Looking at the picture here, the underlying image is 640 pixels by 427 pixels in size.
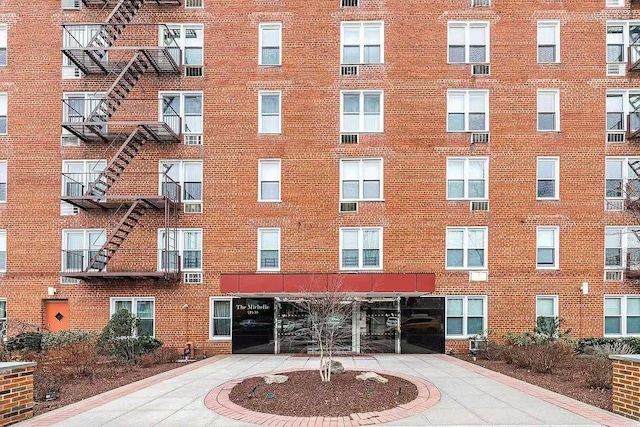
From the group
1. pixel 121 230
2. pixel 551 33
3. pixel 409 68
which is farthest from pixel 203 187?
pixel 551 33

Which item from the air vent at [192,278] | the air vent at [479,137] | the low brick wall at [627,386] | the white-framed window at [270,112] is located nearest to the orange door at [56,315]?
the air vent at [192,278]

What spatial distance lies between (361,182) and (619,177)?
10.3 metres

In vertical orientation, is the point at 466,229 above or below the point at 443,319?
above

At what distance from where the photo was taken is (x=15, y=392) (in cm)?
789

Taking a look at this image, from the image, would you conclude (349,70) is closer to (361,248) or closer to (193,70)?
A: (193,70)

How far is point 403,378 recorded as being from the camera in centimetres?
1110

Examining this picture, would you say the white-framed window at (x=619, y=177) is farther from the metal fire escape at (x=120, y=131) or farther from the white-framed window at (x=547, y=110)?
the metal fire escape at (x=120, y=131)

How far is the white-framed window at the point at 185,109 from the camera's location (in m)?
17.9

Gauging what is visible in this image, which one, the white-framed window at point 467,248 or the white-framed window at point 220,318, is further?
the white-framed window at point 467,248

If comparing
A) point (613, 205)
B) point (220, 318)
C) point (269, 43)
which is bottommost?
point (220, 318)

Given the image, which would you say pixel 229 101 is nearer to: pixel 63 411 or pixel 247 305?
pixel 247 305

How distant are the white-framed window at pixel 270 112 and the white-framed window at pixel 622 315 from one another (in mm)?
14689

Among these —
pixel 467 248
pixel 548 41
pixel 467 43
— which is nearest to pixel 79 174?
pixel 467 248

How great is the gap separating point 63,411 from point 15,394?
1053 millimetres
